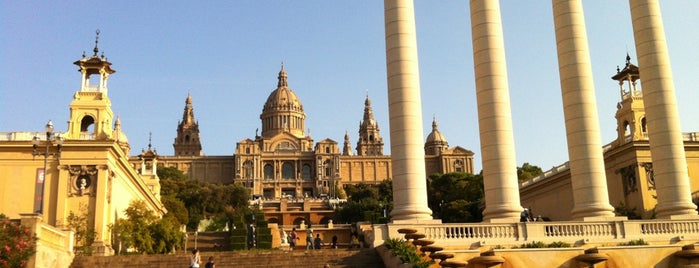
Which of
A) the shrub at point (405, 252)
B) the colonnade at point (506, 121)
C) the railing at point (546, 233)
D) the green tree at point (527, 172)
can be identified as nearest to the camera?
the shrub at point (405, 252)

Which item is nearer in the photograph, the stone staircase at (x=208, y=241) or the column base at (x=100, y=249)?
the column base at (x=100, y=249)

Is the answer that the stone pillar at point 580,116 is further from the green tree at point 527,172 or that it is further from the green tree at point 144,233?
the green tree at point 527,172

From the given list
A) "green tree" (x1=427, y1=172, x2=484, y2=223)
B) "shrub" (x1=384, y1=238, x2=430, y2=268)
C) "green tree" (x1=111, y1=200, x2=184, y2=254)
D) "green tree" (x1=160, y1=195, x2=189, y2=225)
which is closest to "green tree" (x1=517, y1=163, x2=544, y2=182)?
"green tree" (x1=427, y1=172, x2=484, y2=223)

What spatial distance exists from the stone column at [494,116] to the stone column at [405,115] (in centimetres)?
331

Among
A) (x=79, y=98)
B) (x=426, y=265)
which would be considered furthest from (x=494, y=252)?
(x=79, y=98)

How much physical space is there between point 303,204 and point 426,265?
457 ft

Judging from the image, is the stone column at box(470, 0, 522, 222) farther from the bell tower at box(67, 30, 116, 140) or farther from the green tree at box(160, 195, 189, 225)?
the green tree at box(160, 195, 189, 225)

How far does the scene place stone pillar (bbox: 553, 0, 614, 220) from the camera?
3641 centimetres

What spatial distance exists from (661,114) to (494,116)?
9821mm

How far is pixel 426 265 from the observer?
29.3 m

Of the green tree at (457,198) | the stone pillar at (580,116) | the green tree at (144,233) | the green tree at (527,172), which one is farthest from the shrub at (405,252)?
the green tree at (527,172)

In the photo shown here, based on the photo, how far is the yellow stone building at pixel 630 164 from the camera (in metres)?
62.0

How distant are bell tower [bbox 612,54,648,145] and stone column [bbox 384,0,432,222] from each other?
36.8 metres

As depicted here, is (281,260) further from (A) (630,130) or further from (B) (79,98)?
(A) (630,130)
